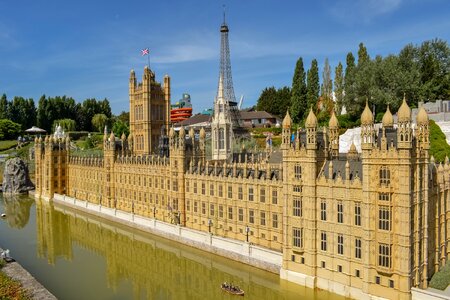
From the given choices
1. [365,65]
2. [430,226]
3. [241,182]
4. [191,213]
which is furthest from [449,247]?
[365,65]

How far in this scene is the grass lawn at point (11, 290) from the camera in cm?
3528

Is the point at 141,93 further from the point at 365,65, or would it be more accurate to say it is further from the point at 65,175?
the point at 365,65

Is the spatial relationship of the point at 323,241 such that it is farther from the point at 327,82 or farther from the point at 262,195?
the point at 327,82

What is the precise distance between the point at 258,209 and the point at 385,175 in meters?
20.0

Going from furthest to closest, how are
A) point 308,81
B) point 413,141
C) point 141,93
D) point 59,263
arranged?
point 308,81 → point 141,93 → point 59,263 → point 413,141

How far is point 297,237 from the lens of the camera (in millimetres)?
41656

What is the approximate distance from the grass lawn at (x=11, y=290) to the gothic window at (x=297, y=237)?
25.6 meters

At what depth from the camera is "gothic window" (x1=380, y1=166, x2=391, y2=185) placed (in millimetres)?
34969

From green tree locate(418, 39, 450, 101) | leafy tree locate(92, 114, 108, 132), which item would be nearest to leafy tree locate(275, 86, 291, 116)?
green tree locate(418, 39, 450, 101)

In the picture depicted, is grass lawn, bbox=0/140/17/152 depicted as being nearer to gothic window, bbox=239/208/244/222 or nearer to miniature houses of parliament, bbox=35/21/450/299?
miniature houses of parliament, bbox=35/21/450/299

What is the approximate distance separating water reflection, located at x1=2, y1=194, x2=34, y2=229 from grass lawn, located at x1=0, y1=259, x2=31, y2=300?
39.7 metres

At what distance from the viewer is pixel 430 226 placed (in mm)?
39438

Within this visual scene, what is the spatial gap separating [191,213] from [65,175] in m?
54.2

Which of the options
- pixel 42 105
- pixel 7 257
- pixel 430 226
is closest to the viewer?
pixel 430 226
